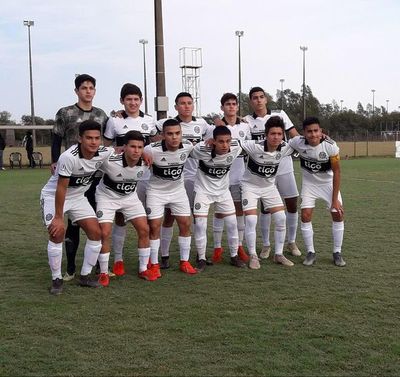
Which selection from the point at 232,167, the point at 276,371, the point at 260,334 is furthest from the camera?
the point at 232,167

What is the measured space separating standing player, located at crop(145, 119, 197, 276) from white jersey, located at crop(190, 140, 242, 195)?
0.18m

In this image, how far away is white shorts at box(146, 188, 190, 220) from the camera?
18.1ft

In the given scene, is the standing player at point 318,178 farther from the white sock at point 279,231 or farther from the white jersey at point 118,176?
the white jersey at point 118,176

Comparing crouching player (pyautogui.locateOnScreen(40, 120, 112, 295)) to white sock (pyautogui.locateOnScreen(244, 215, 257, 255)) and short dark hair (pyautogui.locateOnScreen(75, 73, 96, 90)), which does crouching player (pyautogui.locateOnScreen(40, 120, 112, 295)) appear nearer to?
short dark hair (pyautogui.locateOnScreen(75, 73, 96, 90))

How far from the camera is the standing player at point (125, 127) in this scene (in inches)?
216

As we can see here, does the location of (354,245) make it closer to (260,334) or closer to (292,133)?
(292,133)

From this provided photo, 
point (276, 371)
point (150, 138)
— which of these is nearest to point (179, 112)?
point (150, 138)

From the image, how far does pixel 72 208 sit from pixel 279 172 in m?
2.54

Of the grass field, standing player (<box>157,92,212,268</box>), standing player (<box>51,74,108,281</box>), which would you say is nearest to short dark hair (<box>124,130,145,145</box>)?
standing player (<box>51,74,108,281</box>)

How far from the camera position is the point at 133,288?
16.4ft

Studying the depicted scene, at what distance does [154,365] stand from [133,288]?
1.78m

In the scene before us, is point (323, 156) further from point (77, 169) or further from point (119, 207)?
point (77, 169)

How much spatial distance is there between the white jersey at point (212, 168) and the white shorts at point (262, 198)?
0.80ft

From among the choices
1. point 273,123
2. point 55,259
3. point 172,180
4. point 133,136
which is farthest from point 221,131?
point 55,259
